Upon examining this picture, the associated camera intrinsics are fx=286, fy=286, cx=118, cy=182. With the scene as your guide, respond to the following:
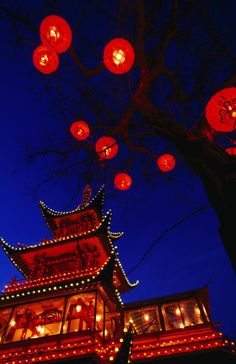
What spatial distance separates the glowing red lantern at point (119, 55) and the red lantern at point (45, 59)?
105cm

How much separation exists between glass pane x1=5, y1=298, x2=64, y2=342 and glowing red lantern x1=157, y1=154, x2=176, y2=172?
29.7 feet

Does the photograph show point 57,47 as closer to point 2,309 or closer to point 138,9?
point 138,9

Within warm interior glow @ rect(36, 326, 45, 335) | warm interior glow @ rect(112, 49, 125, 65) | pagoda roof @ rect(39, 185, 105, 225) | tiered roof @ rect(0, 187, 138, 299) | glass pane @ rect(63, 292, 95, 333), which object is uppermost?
pagoda roof @ rect(39, 185, 105, 225)

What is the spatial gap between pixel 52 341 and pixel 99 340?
6.15 ft

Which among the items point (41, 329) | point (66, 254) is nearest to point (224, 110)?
point (41, 329)

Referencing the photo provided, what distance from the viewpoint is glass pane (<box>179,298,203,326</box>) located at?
38.9 ft

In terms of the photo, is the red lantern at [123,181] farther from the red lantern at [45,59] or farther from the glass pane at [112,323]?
the glass pane at [112,323]

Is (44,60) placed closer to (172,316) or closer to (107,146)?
(107,146)

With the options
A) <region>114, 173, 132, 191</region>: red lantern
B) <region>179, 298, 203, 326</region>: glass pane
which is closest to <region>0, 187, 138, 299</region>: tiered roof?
<region>179, 298, 203, 326</region>: glass pane

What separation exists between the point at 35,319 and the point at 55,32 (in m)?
12.3

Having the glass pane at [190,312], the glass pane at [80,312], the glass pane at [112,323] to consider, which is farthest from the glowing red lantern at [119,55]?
the glass pane at [112,323]

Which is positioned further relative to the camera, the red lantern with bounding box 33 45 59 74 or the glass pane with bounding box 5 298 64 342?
the glass pane with bounding box 5 298 64 342

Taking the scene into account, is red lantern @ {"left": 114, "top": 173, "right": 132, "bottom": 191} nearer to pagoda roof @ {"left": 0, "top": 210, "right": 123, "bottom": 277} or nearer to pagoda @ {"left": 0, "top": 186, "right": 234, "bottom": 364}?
pagoda @ {"left": 0, "top": 186, "right": 234, "bottom": 364}

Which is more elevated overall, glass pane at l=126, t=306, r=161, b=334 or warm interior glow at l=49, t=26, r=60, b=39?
glass pane at l=126, t=306, r=161, b=334
